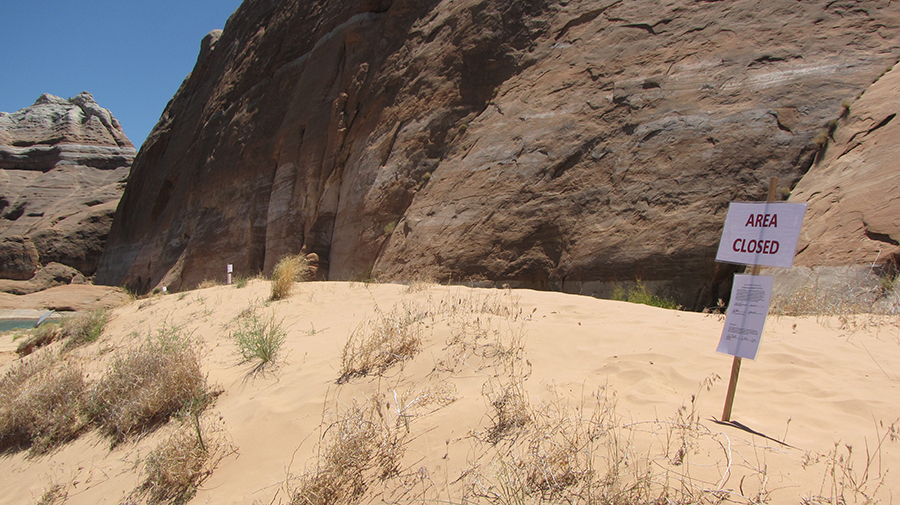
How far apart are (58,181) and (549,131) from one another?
41.5 m

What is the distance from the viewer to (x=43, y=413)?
4.40 meters

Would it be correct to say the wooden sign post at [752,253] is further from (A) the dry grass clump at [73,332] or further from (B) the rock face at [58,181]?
(B) the rock face at [58,181]

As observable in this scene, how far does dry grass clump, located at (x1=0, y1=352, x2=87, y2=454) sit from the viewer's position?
4.21 m

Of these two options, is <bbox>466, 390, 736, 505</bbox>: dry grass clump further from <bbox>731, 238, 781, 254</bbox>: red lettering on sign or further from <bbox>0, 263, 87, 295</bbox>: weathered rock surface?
<bbox>0, 263, 87, 295</bbox>: weathered rock surface

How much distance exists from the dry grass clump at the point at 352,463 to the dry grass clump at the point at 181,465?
769 mm

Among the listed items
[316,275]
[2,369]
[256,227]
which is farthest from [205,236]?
[2,369]

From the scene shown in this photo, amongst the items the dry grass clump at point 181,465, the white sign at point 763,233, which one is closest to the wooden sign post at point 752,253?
the white sign at point 763,233

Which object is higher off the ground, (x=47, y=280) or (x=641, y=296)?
(x=641, y=296)

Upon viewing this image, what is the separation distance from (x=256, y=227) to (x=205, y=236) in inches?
139

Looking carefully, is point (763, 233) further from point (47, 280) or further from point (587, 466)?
point (47, 280)

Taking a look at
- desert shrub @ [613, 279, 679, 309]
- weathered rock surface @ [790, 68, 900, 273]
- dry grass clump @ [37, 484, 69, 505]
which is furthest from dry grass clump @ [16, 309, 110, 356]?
weathered rock surface @ [790, 68, 900, 273]

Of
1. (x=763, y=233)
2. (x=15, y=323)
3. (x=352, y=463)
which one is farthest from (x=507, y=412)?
(x=15, y=323)

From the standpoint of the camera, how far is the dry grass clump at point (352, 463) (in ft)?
8.11

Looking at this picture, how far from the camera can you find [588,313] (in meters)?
5.22
